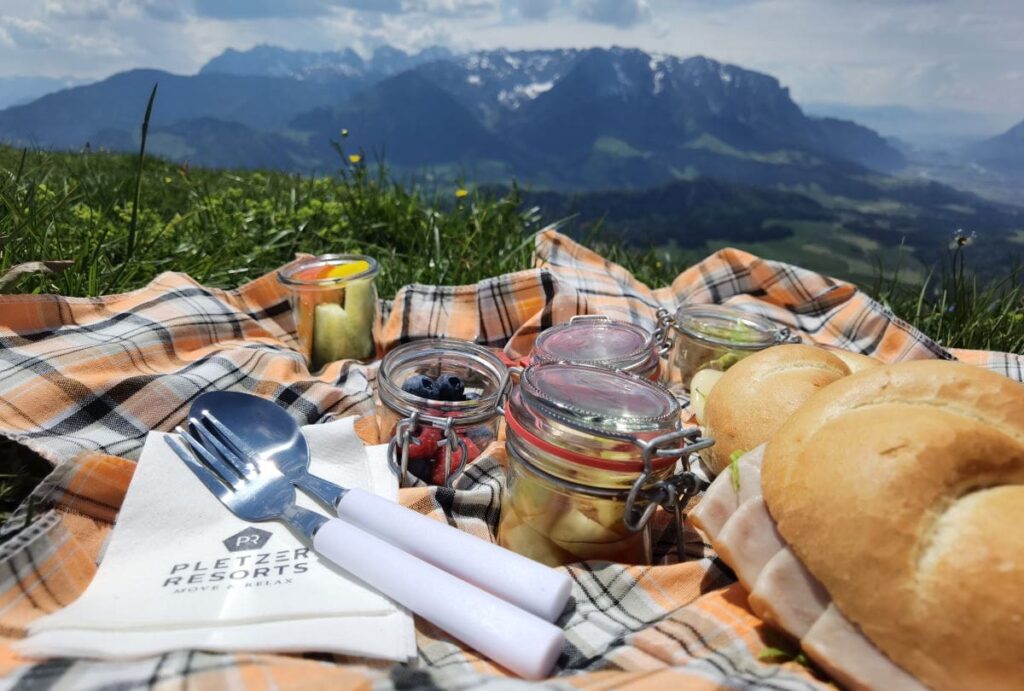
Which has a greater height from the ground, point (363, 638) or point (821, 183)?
point (363, 638)

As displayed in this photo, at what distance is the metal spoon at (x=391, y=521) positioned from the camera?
3.96ft

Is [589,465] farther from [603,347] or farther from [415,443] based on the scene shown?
[603,347]

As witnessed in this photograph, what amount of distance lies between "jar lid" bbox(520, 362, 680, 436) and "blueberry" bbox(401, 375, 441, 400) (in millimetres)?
338

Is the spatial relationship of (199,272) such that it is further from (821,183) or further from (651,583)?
(821,183)

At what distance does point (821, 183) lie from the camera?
115 m

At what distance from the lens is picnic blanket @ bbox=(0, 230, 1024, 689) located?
1108 mm

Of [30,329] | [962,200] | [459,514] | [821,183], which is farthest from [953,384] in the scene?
[821,183]

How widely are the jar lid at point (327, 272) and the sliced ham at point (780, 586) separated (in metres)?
1.62

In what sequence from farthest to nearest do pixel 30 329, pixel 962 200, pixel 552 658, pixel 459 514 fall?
pixel 962 200 < pixel 30 329 < pixel 459 514 < pixel 552 658

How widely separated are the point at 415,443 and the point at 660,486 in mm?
693

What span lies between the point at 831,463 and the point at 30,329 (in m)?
2.16

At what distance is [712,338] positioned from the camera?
2398 millimetres

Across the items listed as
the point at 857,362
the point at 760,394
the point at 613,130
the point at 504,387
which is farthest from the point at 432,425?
the point at 613,130

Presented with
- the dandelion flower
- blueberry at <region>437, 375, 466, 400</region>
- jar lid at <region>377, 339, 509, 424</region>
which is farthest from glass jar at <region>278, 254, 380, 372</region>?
the dandelion flower
